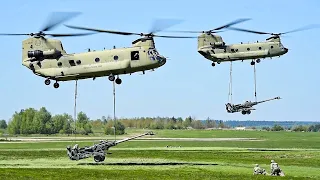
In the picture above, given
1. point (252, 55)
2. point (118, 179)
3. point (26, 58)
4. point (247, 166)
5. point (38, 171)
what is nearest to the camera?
point (118, 179)

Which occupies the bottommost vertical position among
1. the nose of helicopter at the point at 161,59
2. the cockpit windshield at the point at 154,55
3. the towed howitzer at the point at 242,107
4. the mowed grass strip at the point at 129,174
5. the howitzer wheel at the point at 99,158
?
the mowed grass strip at the point at 129,174

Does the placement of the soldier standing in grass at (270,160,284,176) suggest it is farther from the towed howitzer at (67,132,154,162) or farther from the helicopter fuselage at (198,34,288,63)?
the helicopter fuselage at (198,34,288,63)

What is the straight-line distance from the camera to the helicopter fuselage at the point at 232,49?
83062 millimetres

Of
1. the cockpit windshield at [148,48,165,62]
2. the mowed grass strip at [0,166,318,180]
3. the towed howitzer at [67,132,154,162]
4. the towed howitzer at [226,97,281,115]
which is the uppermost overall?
the cockpit windshield at [148,48,165,62]

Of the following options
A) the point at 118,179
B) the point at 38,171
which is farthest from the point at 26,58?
the point at 118,179

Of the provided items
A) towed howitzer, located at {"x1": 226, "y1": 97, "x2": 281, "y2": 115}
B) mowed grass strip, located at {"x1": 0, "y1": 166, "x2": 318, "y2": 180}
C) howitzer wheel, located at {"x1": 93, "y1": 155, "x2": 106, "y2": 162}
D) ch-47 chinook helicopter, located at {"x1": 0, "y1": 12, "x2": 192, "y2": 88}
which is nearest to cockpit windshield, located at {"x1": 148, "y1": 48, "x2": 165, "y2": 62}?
ch-47 chinook helicopter, located at {"x1": 0, "y1": 12, "x2": 192, "y2": 88}

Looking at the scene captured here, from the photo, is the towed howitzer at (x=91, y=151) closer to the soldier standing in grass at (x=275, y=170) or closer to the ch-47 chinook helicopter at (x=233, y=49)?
the soldier standing in grass at (x=275, y=170)

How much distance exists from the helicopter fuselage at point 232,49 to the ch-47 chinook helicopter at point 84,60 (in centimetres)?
2271

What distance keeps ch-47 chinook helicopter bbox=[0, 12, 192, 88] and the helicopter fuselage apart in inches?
894

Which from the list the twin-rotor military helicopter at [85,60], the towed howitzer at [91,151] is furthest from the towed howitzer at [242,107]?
the towed howitzer at [91,151]

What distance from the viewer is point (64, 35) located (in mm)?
54812

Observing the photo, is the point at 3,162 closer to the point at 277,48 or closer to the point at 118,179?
the point at 118,179

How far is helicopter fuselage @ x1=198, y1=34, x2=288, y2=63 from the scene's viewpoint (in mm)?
83062

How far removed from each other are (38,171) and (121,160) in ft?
48.1
